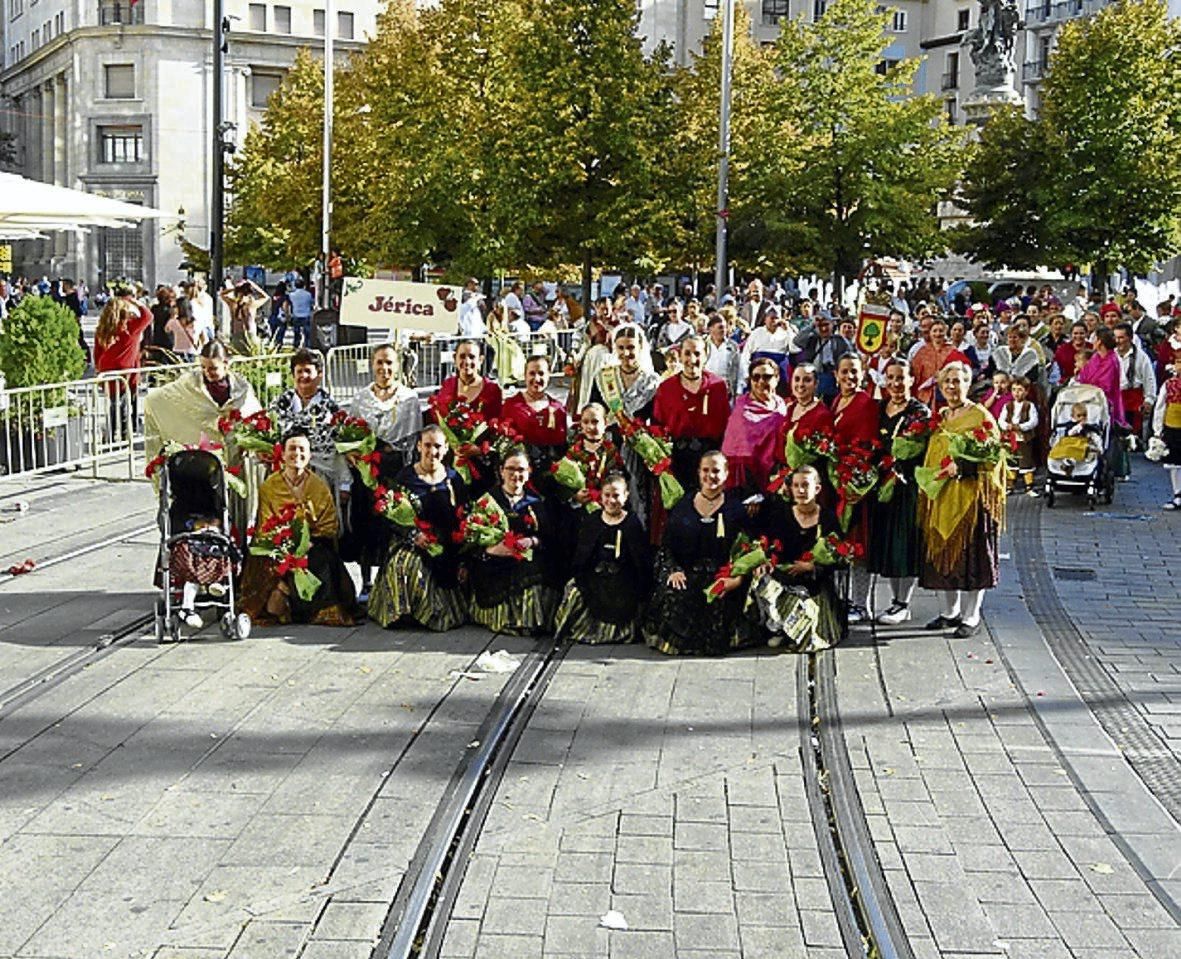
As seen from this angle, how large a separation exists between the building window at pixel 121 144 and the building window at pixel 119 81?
1.49 meters

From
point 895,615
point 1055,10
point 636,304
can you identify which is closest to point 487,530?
point 895,615

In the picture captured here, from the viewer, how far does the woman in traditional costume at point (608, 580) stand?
1057 centimetres

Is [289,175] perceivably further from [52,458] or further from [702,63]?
[52,458]

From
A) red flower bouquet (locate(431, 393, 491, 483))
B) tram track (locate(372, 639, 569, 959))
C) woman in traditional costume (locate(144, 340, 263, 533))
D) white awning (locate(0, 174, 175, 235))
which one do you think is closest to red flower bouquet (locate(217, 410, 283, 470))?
woman in traditional costume (locate(144, 340, 263, 533))

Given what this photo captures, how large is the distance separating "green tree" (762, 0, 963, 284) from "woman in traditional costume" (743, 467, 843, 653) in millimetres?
25271

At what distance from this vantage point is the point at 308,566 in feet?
35.4

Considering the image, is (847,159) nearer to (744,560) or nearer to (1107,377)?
(1107,377)

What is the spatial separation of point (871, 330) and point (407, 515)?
5766 mm

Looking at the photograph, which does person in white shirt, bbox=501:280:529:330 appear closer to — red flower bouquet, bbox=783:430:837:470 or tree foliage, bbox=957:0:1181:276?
tree foliage, bbox=957:0:1181:276

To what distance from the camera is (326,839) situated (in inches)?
274

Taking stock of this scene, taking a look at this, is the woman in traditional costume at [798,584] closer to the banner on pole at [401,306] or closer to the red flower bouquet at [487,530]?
the red flower bouquet at [487,530]

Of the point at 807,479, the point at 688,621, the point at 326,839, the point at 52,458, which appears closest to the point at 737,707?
the point at 688,621

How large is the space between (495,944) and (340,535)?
17.9 feet

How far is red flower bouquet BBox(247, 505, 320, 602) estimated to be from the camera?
1069 centimetres
